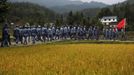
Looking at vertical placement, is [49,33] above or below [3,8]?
below

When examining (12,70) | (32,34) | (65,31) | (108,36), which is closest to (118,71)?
(12,70)

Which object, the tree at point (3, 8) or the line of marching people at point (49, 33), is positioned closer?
the tree at point (3, 8)

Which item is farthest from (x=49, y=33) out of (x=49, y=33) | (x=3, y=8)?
(x=3, y=8)

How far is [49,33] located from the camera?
143 ft

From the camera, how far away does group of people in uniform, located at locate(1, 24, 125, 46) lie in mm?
35969

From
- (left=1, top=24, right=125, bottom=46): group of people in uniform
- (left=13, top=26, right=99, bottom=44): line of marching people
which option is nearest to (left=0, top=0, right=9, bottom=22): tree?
(left=1, top=24, right=125, bottom=46): group of people in uniform

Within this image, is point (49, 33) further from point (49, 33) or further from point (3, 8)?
point (3, 8)

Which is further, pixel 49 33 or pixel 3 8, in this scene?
pixel 49 33

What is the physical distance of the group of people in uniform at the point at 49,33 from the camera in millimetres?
35969

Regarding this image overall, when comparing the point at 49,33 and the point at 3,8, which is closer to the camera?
the point at 3,8

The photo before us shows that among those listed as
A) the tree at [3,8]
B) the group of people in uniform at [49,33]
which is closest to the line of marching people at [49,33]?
the group of people in uniform at [49,33]

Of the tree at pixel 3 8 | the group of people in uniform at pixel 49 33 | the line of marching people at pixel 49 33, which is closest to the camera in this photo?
the tree at pixel 3 8

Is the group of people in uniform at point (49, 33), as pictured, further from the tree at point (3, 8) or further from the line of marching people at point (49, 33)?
the tree at point (3, 8)

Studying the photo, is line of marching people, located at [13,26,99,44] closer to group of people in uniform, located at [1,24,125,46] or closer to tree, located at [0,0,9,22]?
group of people in uniform, located at [1,24,125,46]
